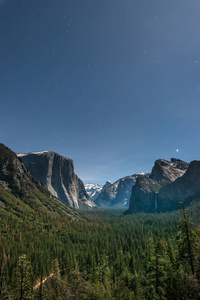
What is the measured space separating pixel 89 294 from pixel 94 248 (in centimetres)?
8750

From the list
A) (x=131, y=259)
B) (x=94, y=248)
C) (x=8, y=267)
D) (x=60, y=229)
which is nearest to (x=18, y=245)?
(x=8, y=267)

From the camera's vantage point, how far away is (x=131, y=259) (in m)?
71.9

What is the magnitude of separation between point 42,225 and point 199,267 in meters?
162

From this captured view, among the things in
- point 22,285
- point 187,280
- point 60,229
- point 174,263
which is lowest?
point 60,229

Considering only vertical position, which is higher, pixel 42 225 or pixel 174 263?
pixel 174 263

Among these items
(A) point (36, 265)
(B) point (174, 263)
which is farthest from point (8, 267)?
(B) point (174, 263)

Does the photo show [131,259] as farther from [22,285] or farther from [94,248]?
[22,285]

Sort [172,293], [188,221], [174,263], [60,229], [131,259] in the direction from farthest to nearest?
[60,229] → [131,259] → [174,263] → [172,293] → [188,221]

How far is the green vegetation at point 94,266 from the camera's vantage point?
2459cm

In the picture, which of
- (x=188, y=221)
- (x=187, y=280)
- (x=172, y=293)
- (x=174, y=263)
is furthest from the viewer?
(x=174, y=263)

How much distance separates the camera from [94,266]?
203ft

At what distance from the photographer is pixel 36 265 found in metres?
73.5

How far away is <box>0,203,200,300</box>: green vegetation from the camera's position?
24594 mm

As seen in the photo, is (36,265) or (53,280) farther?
(36,265)
